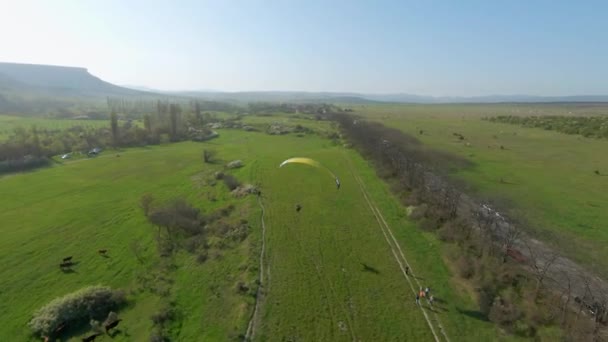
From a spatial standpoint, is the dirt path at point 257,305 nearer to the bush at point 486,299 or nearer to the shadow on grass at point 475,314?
the shadow on grass at point 475,314

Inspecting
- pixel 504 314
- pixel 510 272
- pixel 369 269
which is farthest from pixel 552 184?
pixel 369 269

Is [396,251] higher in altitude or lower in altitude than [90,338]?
higher

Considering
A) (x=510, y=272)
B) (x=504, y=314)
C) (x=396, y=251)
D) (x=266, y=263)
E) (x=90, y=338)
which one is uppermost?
(x=510, y=272)

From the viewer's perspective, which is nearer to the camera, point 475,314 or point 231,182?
point 475,314

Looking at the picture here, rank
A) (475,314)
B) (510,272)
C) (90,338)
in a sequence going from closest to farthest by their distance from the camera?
(90,338), (475,314), (510,272)

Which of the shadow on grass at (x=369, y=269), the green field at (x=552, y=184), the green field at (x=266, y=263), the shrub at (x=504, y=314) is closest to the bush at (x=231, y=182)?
the green field at (x=266, y=263)

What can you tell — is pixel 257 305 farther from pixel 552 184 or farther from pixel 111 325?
pixel 552 184
